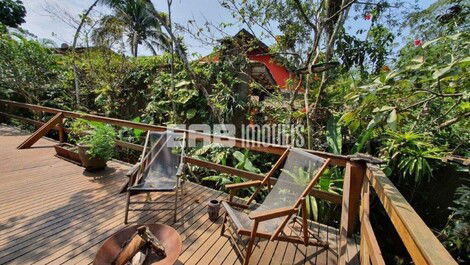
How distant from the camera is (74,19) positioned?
23.2 feet

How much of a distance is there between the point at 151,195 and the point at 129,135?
343cm

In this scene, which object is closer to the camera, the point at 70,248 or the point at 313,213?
the point at 70,248

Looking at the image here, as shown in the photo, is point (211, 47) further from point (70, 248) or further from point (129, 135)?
point (70, 248)

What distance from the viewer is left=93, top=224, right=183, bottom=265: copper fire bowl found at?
1624 millimetres

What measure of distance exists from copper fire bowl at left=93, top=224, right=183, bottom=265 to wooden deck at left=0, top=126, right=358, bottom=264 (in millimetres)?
433

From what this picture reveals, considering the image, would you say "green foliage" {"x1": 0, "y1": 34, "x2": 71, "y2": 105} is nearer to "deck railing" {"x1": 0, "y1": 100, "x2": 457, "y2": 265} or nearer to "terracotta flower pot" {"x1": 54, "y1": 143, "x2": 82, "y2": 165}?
"terracotta flower pot" {"x1": 54, "y1": 143, "x2": 82, "y2": 165}

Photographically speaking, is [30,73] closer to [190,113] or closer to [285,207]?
[190,113]

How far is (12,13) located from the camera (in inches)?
692

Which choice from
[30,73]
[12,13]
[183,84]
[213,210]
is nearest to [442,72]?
[213,210]

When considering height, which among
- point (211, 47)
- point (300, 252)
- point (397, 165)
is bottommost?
point (300, 252)

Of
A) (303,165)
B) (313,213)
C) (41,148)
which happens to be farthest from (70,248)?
(41,148)

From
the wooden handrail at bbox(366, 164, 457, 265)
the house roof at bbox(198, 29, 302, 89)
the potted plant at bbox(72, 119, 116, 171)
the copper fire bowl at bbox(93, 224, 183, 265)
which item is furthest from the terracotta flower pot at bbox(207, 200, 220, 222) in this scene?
the house roof at bbox(198, 29, 302, 89)

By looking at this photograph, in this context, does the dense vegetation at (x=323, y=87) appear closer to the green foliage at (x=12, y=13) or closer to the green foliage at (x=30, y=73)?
the green foliage at (x=30, y=73)

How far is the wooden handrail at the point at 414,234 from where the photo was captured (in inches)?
31.3
